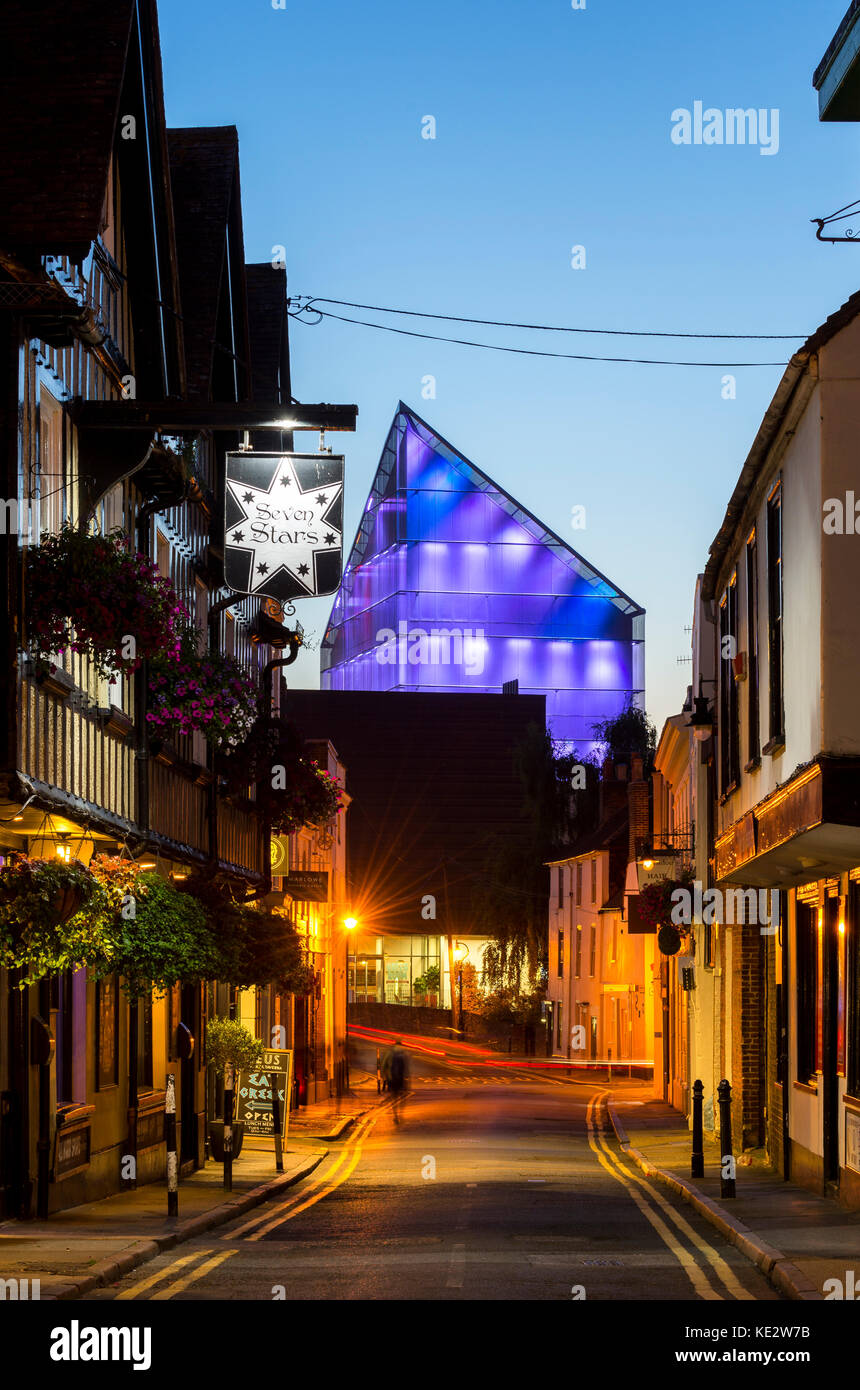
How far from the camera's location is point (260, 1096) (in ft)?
81.9

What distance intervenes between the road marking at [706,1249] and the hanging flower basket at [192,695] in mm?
6611

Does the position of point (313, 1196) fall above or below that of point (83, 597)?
below

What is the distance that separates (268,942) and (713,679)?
8122 millimetres

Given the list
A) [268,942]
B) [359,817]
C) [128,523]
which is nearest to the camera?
[128,523]

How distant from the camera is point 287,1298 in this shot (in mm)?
11570

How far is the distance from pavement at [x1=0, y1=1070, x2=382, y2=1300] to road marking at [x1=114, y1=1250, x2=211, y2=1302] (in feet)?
0.75

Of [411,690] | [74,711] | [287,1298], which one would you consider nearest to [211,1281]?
[287,1298]

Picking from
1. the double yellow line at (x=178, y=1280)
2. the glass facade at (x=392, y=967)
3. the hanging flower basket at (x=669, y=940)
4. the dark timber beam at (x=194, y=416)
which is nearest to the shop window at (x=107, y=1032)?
the double yellow line at (x=178, y=1280)

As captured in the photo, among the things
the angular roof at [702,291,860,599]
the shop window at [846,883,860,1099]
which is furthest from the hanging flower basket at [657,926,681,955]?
the shop window at [846,883,860,1099]

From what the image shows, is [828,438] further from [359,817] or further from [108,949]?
[359,817]

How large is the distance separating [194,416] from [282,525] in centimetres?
213

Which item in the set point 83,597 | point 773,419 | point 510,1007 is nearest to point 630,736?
point 510,1007

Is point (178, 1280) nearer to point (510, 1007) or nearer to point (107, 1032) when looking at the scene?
point (107, 1032)

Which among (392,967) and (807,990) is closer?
(807,990)
